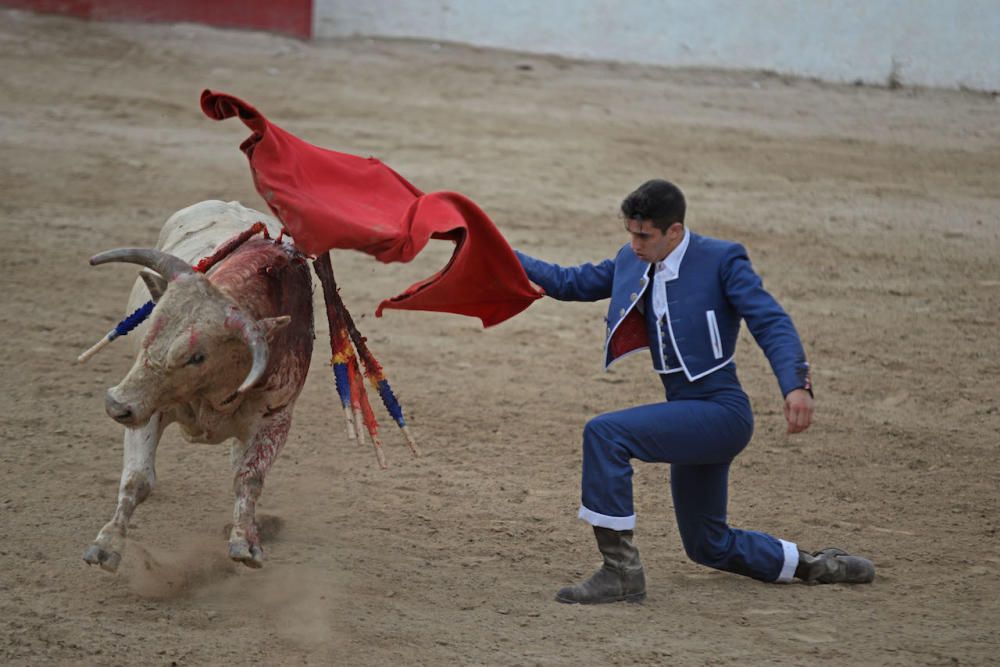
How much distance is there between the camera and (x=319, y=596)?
4.95 m

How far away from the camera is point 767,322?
4.68 m

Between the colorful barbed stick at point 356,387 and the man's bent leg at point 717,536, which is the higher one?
the colorful barbed stick at point 356,387

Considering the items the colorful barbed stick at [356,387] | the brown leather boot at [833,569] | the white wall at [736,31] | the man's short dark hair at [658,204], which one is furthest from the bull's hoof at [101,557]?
the white wall at [736,31]

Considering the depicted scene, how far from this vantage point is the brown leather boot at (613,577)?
15.9 ft

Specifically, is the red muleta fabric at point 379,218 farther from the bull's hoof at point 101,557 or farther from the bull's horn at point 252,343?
the bull's hoof at point 101,557

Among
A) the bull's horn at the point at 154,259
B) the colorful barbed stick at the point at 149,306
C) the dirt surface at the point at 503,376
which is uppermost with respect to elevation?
the bull's horn at the point at 154,259

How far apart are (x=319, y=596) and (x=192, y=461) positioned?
177 cm

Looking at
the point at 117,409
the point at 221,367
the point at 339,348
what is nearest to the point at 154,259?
the point at 221,367

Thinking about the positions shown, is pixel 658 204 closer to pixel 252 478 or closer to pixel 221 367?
pixel 221 367

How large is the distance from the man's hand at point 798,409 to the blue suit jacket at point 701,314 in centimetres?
12

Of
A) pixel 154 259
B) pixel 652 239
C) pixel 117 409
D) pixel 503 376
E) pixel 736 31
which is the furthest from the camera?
pixel 736 31

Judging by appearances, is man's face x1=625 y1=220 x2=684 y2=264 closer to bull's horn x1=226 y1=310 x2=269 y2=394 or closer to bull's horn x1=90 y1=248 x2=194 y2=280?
bull's horn x1=226 y1=310 x2=269 y2=394

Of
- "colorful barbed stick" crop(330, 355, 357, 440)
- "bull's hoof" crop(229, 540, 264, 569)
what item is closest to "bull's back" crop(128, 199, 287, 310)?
"colorful barbed stick" crop(330, 355, 357, 440)

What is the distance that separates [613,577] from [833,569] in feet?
3.15
